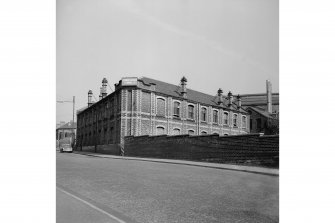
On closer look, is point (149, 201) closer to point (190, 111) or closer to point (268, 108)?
point (268, 108)

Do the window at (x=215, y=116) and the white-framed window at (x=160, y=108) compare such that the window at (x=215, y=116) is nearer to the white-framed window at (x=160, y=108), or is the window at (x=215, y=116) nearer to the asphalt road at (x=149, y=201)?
the white-framed window at (x=160, y=108)

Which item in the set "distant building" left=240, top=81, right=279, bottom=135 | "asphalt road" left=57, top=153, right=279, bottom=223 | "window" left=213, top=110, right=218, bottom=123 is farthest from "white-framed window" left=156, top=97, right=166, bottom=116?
"asphalt road" left=57, top=153, right=279, bottom=223

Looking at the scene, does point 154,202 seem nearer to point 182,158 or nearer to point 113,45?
point 113,45

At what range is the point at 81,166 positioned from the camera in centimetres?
705

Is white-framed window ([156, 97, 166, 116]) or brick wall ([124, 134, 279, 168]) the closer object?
brick wall ([124, 134, 279, 168])

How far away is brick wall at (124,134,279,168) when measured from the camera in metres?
11.9

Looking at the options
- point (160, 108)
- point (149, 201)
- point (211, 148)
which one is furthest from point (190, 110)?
point (149, 201)

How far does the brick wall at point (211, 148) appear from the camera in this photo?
1188cm

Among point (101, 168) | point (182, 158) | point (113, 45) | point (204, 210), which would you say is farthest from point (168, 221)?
point (182, 158)

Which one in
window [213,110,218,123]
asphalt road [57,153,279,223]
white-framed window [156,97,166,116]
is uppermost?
white-framed window [156,97,166,116]

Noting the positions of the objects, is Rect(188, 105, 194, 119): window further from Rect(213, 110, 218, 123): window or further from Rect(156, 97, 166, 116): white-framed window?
Rect(156, 97, 166, 116): white-framed window
